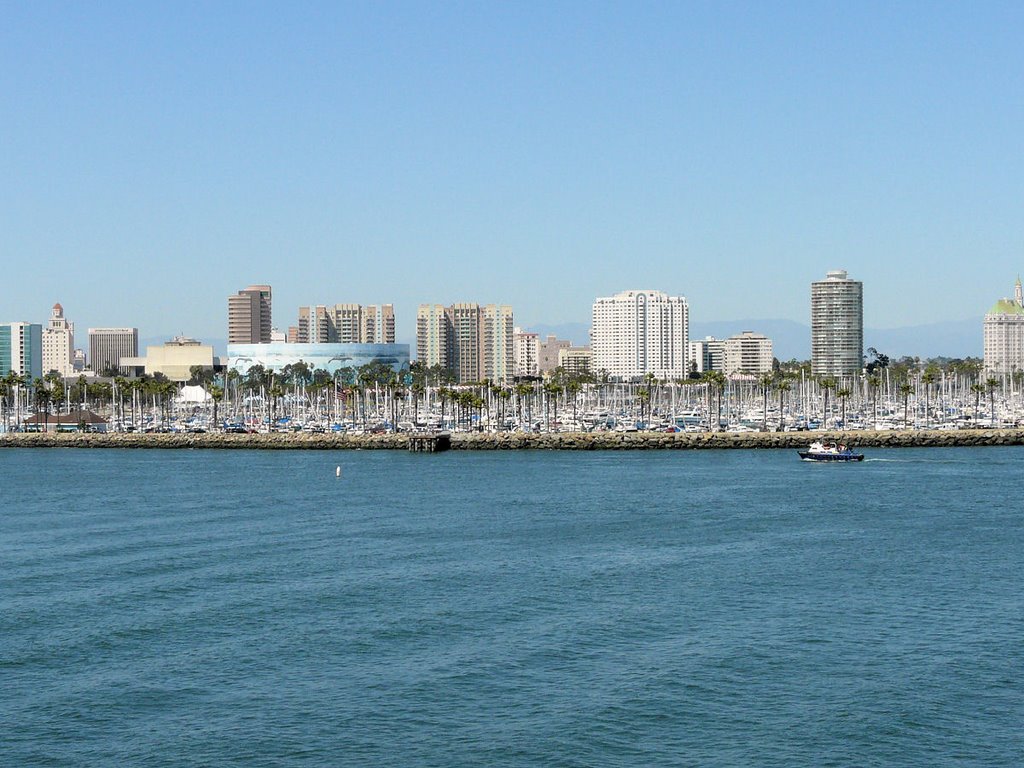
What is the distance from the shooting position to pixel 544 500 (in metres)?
70.8

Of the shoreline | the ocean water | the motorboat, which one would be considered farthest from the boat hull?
the ocean water

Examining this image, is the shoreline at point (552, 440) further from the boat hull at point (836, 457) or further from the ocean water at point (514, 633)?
the ocean water at point (514, 633)

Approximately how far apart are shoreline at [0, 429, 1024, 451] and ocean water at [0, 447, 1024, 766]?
4989 cm

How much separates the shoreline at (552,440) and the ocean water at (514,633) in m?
49.9

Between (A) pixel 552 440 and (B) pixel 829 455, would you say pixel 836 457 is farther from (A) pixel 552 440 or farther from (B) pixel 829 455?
(A) pixel 552 440

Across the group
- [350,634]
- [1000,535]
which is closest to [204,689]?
[350,634]

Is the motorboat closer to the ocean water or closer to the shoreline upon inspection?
the shoreline

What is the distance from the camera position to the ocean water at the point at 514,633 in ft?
90.7

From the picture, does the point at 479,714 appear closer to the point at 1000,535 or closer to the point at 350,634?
the point at 350,634

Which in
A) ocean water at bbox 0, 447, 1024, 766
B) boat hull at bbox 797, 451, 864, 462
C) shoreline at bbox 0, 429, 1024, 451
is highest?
shoreline at bbox 0, 429, 1024, 451

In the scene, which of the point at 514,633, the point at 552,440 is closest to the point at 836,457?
the point at 552,440

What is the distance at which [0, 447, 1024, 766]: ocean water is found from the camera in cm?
2766

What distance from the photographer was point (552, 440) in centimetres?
12088

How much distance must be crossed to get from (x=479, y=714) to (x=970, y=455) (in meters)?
82.3
